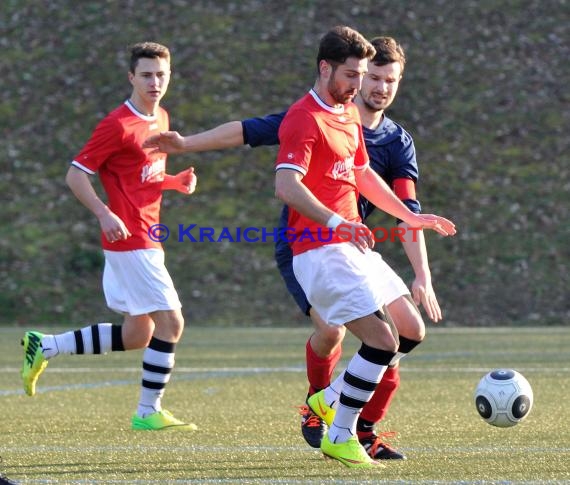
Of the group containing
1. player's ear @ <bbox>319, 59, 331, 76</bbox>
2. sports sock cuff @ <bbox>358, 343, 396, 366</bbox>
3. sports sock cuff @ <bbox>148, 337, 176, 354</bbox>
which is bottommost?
sports sock cuff @ <bbox>148, 337, 176, 354</bbox>

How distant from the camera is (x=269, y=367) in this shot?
12.1m

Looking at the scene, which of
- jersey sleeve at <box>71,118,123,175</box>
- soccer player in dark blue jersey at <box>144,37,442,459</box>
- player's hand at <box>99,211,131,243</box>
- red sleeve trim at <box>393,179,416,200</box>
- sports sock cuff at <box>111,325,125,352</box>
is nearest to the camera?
soccer player in dark blue jersey at <box>144,37,442,459</box>

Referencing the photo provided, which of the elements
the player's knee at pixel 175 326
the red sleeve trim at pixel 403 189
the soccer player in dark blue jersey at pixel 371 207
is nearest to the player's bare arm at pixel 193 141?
the soccer player in dark blue jersey at pixel 371 207

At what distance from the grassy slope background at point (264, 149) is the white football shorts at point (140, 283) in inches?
426

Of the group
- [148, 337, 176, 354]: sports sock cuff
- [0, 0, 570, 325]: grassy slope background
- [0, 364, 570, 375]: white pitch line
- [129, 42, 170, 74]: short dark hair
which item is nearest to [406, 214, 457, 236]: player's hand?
[148, 337, 176, 354]: sports sock cuff

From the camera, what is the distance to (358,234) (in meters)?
5.52

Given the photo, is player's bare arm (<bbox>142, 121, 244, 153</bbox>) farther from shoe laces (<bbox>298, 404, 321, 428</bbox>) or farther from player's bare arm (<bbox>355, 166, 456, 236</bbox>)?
shoe laces (<bbox>298, 404, 321, 428</bbox>)

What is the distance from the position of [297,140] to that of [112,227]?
69.2 inches

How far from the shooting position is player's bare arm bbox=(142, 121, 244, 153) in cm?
616

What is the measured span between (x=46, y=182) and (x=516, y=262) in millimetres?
7478

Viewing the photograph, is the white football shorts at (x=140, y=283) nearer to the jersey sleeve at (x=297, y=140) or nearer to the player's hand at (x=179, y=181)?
the player's hand at (x=179, y=181)

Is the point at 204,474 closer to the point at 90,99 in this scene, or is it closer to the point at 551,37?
the point at 90,99

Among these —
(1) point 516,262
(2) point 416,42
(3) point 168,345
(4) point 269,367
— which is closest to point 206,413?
(3) point 168,345

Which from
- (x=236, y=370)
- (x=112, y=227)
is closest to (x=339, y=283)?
(x=112, y=227)
